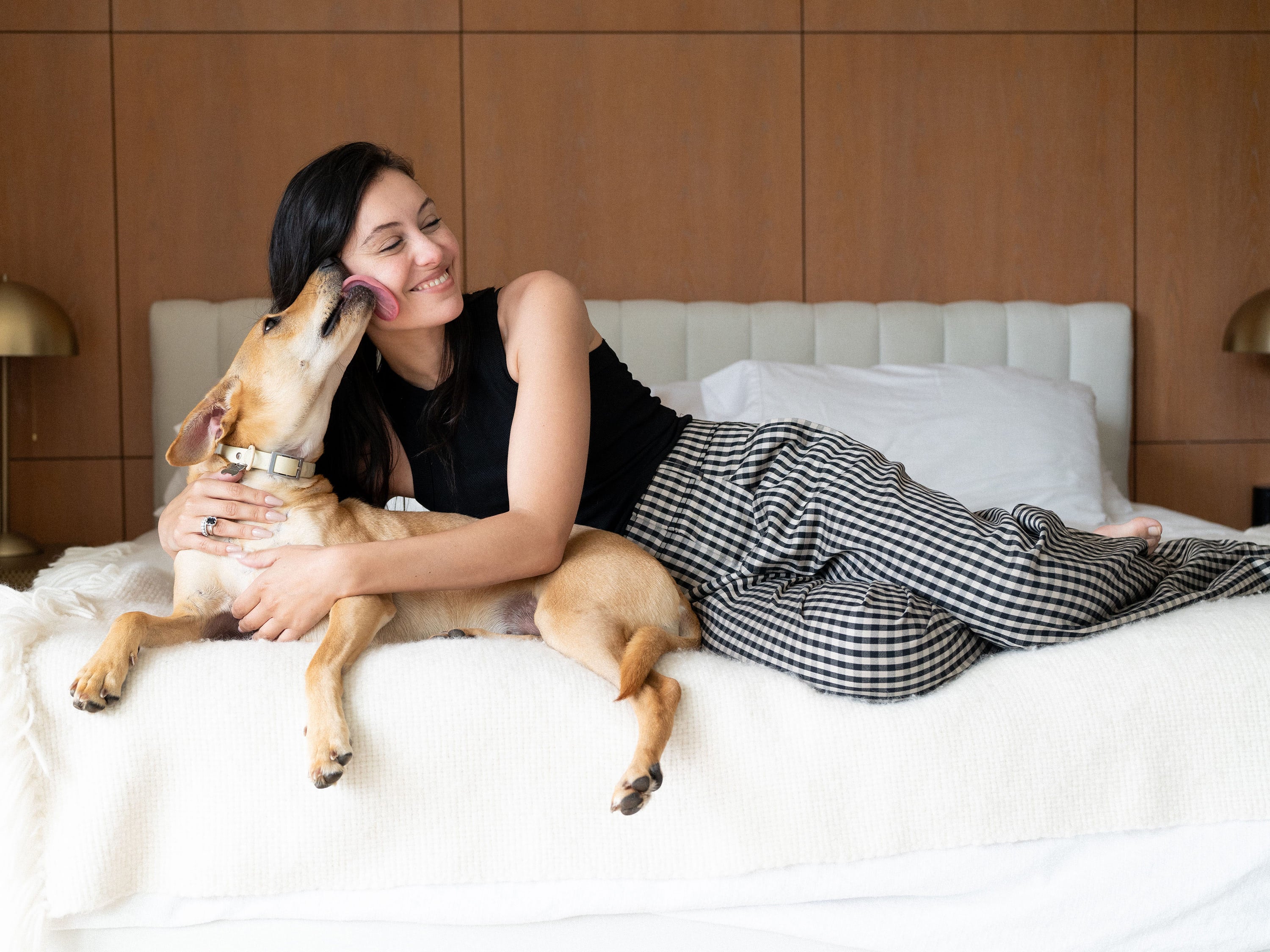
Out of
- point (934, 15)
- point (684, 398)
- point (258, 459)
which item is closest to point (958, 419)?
point (684, 398)

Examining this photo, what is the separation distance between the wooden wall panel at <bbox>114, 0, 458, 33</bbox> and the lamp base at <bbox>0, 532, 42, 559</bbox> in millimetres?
1608

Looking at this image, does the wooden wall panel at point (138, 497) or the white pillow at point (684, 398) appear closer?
the white pillow at point (684, 398)

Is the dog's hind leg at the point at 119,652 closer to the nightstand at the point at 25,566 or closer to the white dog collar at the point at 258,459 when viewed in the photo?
the white dog collar at the point at 258,459

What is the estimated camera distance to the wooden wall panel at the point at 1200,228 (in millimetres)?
3283

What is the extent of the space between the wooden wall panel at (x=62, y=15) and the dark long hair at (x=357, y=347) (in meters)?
1.94

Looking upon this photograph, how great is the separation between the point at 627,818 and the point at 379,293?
2.87 ft


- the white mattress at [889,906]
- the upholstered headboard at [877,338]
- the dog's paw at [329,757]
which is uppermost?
the upholstered headboard at [877,338]

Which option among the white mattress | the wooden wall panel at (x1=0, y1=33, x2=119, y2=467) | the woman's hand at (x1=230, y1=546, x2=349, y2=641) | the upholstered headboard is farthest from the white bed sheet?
the wooden wall panel at (x1=0, y1=33, x2=119, y2=467)

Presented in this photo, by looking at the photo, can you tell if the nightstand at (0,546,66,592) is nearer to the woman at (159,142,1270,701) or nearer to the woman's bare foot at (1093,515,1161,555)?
the woman at (159,142,1270,701)

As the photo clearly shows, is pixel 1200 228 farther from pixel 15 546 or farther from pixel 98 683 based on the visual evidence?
pixel 15 546

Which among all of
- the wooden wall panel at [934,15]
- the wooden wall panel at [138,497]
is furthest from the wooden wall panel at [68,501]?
the wooden wall panel at [934,15]

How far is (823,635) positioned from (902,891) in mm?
341

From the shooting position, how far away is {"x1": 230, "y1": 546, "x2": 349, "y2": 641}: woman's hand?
4.52 ft

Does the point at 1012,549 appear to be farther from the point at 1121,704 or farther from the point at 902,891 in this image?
the point at 902,891
